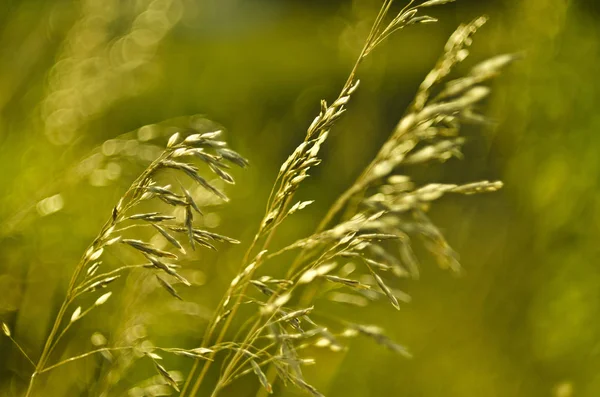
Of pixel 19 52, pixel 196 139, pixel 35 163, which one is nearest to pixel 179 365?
pixel 35 163

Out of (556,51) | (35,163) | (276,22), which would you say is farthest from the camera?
(276,22)

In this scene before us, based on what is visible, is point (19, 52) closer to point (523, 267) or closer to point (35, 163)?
point (35, 163)

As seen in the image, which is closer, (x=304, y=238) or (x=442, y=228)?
(x=304, y=238)

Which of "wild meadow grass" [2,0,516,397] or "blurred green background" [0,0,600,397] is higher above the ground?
"wild meadow grass" [2,0,516,397]

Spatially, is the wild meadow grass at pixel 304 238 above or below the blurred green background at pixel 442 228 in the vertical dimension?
above

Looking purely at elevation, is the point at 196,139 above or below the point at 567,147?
above

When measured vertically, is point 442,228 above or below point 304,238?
below

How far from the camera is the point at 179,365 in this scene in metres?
2.29

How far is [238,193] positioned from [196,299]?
110 centimetres

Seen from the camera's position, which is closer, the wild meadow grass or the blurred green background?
the wild meadow grass

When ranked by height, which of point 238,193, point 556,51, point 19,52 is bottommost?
point 238,193

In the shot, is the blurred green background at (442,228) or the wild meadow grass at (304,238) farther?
the blurred green background at (442,228)

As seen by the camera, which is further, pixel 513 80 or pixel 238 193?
pixel 238 193

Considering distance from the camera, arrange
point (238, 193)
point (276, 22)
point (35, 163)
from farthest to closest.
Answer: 1. point (276, 22)
2. point (238, 193)
3. point (35, 163)
